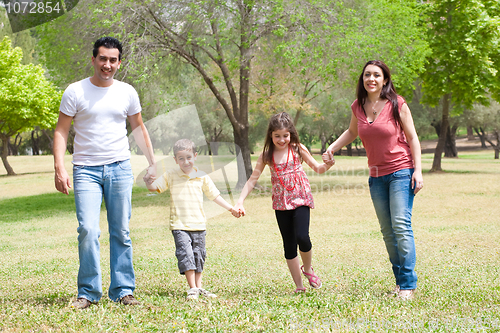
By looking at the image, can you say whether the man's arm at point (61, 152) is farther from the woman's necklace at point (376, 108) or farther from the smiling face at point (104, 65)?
the woman's necklace at point (376, 108)

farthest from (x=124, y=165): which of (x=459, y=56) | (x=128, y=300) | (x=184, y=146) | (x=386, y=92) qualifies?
(x=459, y=56)

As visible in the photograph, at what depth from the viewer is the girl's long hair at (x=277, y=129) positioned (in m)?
4.57

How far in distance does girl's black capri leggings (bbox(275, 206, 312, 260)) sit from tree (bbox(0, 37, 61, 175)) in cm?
2597

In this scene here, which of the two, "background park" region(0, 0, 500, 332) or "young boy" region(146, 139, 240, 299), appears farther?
"young boy" region(146, 139, 240, 299)

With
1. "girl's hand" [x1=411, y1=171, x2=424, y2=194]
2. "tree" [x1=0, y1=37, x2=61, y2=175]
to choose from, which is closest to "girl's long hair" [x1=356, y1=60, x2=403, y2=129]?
"girl's hand" [x1=411, y1=171, x2=424, y2=194]

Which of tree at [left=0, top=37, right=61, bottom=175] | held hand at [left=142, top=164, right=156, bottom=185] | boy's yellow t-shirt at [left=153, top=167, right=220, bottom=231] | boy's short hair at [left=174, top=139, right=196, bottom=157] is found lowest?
boy's yellow t-shirt at [left=153, top=167, right=220, bottom=231]

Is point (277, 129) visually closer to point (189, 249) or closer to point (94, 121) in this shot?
point (189, 249)

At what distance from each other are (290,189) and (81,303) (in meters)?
2.05

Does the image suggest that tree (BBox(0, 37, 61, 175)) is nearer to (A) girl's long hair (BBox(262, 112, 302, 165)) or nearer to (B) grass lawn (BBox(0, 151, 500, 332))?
(B) grass lawn (BBox(0, 151, 500, 332))

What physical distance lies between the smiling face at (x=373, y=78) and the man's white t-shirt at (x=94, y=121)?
2.20 meters

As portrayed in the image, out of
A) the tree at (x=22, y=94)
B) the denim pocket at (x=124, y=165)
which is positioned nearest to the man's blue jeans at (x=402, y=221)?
the denim pocket at (x=124, y=165)

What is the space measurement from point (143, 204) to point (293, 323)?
14353 millimetres

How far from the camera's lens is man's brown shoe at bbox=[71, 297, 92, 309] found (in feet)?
13.0

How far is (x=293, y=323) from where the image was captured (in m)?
3.54
